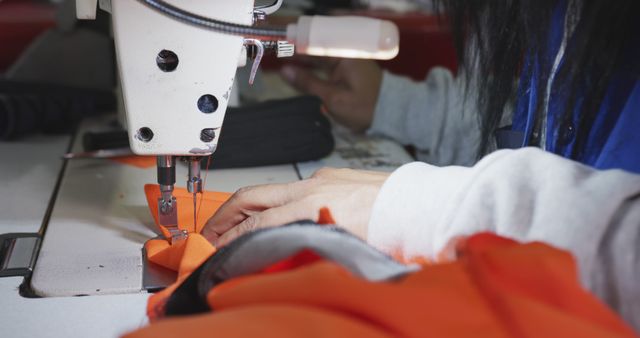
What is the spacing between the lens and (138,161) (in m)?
1.45

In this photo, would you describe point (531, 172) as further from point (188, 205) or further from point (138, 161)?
point (138, 161)

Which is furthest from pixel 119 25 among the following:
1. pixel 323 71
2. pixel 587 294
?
pixel 323 71

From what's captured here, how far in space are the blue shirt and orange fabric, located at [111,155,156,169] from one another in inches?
27.3

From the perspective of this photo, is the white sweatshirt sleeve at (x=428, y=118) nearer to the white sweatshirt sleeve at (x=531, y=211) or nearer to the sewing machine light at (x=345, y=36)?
the white sweatshirt sleeve at (x=531, y=211)

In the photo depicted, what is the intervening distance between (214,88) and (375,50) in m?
0.29

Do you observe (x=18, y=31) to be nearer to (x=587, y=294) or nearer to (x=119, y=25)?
(x=119, y=25)

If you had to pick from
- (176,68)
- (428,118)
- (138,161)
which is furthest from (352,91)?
(176,68)

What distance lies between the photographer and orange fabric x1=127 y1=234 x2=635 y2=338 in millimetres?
595

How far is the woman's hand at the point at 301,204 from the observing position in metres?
0.92

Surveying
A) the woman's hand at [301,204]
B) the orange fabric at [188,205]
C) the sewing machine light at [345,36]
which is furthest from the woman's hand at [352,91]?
the sewing machine light at [345,36]

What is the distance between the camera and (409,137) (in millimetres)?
1678

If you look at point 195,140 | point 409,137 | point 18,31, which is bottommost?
point 18,31

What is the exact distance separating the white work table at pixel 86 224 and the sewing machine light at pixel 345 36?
35 cm

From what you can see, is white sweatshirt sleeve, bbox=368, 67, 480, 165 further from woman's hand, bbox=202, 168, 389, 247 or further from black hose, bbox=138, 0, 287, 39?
black hose, bbox=138, 0, 287, 39
